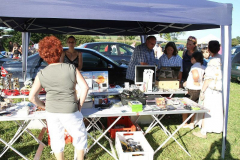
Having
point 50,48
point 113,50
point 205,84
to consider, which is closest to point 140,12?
point 50,48

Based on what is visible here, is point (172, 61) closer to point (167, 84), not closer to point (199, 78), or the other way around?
point (167, 84)

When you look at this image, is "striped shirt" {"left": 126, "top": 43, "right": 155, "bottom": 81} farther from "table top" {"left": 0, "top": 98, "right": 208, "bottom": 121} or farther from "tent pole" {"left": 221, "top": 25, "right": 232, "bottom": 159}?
"tent pole" {"left": 221, "top": 25, "right": 232, "bottom": 159}

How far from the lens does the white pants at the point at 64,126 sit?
6.27ft

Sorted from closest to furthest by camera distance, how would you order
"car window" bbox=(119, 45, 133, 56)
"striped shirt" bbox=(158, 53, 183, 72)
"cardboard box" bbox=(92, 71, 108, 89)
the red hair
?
the red hair, "cardboard box" bbox=(92, 71, 108, 89), "striped shirt" bbox=(158, 53, 183, 72), "car window" bbox=(119, 45, 133, 56)

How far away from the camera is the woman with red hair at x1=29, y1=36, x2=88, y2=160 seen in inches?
70.3

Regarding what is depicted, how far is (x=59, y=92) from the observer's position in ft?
6.09

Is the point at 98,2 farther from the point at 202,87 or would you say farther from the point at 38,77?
the point at 202,87

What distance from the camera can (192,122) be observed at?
11.7ft

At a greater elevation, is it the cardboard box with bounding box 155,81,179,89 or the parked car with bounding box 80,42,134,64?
the parked car with bounding box 80,42,134,64

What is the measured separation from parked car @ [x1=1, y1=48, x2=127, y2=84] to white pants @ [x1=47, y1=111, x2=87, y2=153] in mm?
3311

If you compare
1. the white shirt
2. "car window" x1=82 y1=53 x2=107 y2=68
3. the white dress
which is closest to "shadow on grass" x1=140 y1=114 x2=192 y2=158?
the white dress

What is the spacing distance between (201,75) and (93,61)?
9.90ft

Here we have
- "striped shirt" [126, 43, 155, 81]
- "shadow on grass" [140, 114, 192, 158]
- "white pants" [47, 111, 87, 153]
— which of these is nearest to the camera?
"white pants" [47, 111, 87, 153]

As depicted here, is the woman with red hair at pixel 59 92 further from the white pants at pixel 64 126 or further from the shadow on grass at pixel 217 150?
the shadow on grass at pixel 217 150
